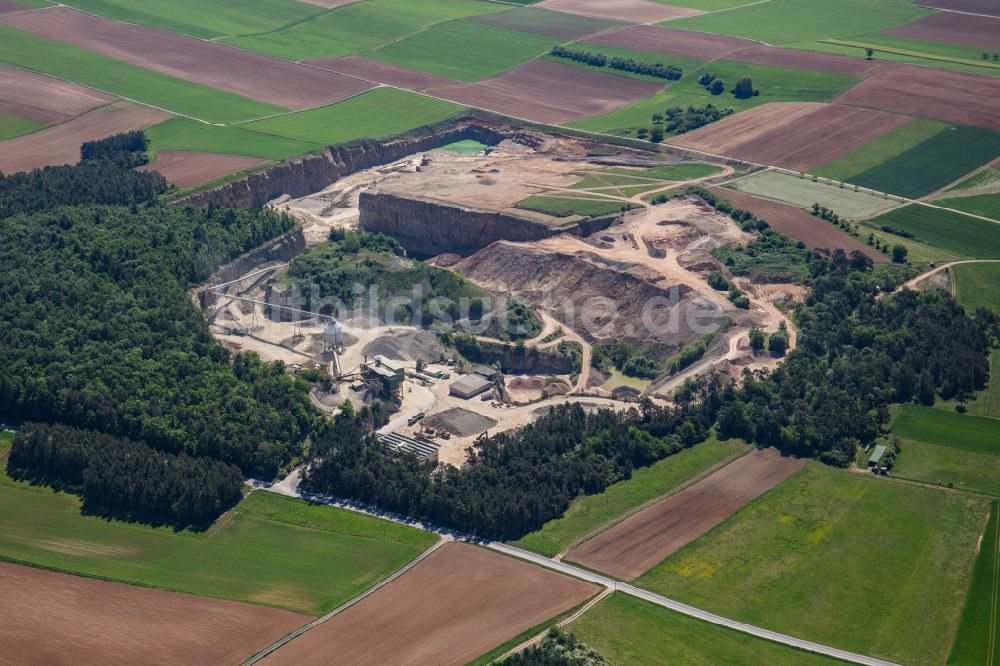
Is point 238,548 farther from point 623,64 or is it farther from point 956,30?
point 956,30

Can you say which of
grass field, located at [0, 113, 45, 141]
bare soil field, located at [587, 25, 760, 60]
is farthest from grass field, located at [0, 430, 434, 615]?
bare soil field, located at [587, 25, 760, 60]

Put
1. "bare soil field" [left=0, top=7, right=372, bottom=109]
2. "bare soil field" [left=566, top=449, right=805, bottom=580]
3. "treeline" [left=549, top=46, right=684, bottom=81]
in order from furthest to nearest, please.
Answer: "treeline" [left=549, top=46, right=684, bottom=81]
"bare soil field" [left=0, top=7, right=372, bottom=109]
"bare soil field" [left=566, top=449, right=805, bottom=580]

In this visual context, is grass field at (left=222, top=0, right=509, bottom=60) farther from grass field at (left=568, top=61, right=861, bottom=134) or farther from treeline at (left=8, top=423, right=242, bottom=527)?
treeline at (left=8, top=423, right=242, bottom=527)

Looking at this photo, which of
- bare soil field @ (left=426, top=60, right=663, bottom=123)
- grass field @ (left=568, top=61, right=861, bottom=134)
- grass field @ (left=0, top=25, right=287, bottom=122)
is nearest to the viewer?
grass field @ (left=568, top=61, right=861, bottom=134)

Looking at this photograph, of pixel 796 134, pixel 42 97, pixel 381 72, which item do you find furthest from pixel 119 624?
pixel 381 72

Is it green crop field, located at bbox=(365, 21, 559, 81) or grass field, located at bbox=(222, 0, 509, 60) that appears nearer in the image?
green crop field, located at bbox=(365, 21, 559, 81)

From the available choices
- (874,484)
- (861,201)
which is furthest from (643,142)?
(874,484)
